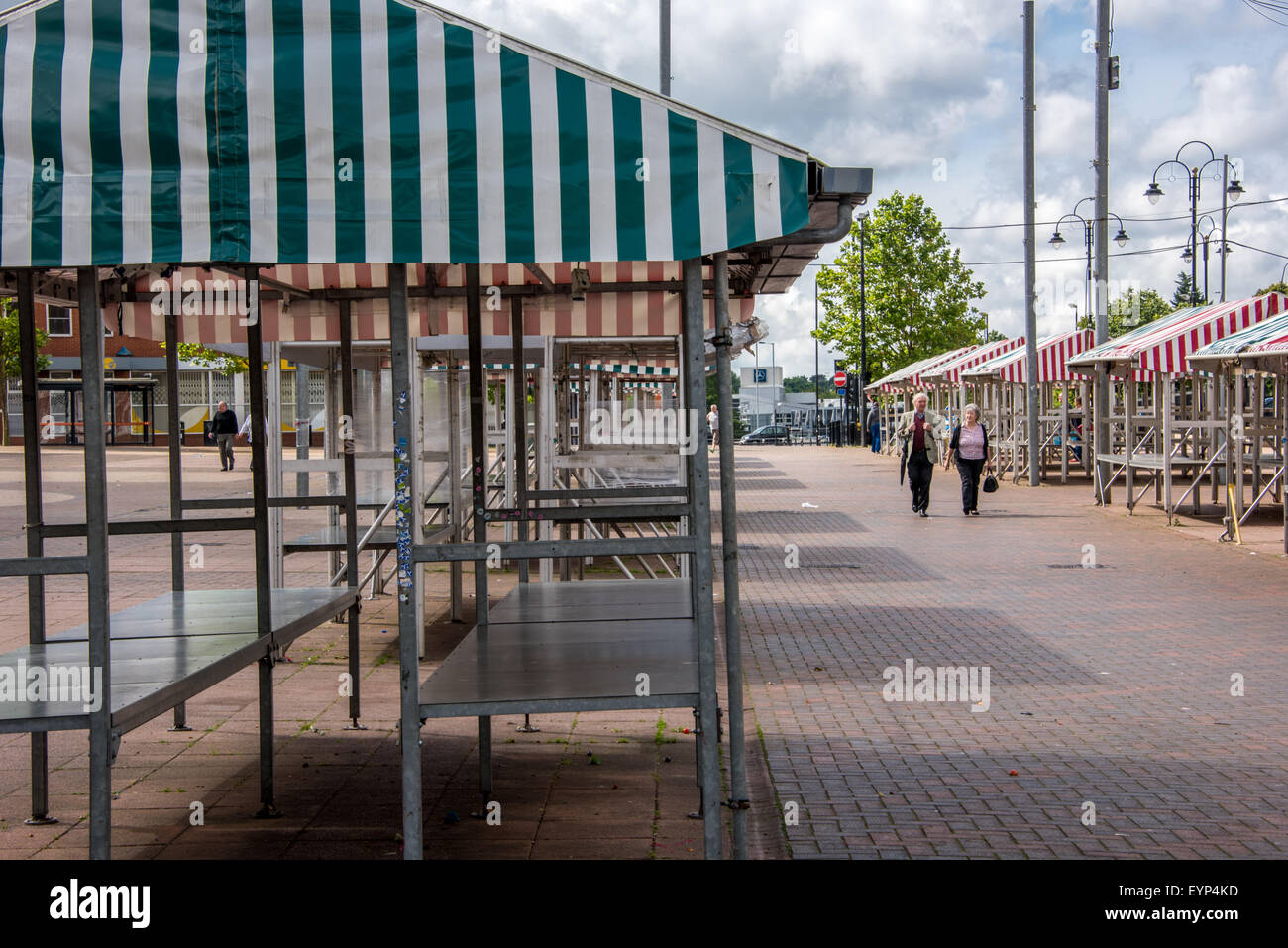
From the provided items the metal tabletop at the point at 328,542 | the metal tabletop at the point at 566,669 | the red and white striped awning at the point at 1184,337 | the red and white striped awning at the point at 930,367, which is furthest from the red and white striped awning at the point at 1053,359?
the metal tabletop at the point at 566,669

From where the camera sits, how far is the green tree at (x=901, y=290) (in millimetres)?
56750

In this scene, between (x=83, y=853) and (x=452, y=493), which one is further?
(x=452, y=493)

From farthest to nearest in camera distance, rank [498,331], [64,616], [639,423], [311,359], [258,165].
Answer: [639,423]
[311,359]
[64,616]
[498,331]
[258,165]

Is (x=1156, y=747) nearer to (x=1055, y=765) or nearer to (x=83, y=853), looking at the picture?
(x=1055, y=765)

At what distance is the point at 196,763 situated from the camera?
625 cm

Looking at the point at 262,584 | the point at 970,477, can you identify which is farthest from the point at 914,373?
the point at 262,584

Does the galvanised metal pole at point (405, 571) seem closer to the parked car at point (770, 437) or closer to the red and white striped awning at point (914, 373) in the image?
the red and white striped awning at point (914, 373)

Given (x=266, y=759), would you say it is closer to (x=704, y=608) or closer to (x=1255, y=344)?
(x=704, y=608)

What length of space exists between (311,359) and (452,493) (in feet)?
6.29

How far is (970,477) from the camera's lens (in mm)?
19797

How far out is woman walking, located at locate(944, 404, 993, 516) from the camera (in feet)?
62.5

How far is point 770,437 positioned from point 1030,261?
1898 inches
